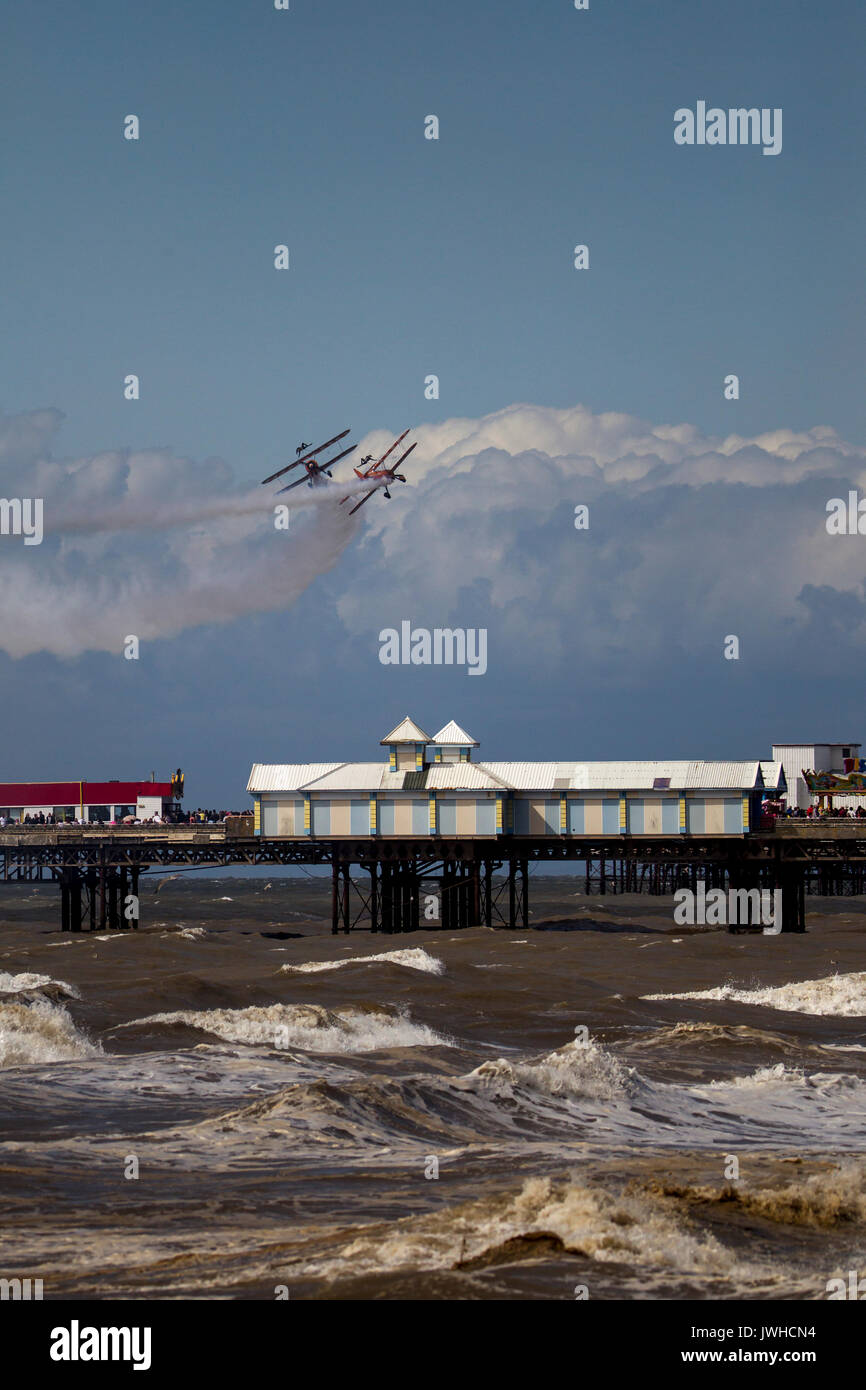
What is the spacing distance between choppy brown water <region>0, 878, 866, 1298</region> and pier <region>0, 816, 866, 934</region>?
25509 mm

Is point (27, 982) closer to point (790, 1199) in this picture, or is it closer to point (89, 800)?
point (790, 1199)

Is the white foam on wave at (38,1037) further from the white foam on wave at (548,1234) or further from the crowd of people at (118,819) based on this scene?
the crowd of people at (118,819)

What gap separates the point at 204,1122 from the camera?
21281mm

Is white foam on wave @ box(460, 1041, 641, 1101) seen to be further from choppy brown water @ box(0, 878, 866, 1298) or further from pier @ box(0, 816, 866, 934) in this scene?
pier @ box(0, 816, 866, 934)

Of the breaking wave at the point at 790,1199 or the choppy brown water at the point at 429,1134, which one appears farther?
the breaking wave at the point at 790,1199

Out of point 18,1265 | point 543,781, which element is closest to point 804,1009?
point 18,1265

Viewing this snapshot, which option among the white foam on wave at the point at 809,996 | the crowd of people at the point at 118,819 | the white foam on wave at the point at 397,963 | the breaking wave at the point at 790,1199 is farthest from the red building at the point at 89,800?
the breaking wave at the point at 790,1199

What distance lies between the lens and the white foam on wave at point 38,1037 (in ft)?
92.2

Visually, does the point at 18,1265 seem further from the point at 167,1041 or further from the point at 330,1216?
the point at 167,1041

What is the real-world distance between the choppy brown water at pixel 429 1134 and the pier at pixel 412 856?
25.5 m

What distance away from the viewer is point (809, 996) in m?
40.6

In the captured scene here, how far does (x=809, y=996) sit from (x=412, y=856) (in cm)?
3414

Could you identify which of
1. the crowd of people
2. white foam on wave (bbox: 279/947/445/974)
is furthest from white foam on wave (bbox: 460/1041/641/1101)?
the crowd of people

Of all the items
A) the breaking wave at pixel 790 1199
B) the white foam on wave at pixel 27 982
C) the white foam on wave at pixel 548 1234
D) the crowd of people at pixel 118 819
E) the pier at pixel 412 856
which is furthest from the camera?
the crowd of people at pixel 118 819
